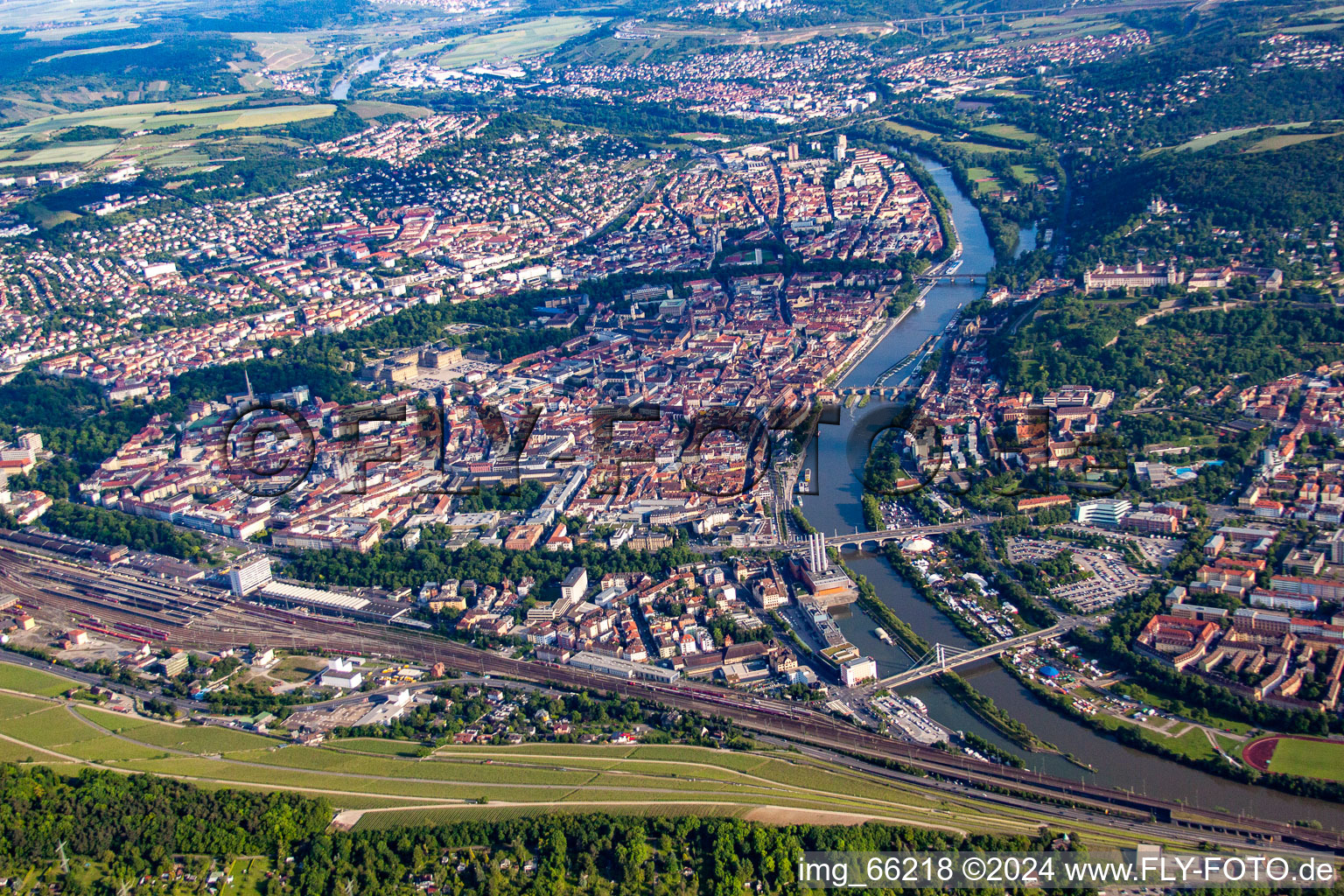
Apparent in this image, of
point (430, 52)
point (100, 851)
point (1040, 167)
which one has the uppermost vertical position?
point (430, 52)

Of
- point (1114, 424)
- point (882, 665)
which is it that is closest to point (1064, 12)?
point (1114, 424)

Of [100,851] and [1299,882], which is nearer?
[1299,882]

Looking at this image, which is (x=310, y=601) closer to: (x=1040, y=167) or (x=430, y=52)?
(x=1040, y=167)

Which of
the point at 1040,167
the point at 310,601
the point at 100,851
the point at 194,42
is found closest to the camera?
the point at 100,851

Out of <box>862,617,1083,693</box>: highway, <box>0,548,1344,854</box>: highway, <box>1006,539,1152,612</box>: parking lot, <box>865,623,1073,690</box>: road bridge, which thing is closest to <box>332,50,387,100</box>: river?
<box>0,548,1344,854</box>: highway

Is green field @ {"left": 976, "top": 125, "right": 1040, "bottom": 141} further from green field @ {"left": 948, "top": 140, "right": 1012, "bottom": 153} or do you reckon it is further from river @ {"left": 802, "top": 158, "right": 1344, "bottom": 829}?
river @ {"left": 802, "top": 158, "right": 1344, "bottom": 829}
